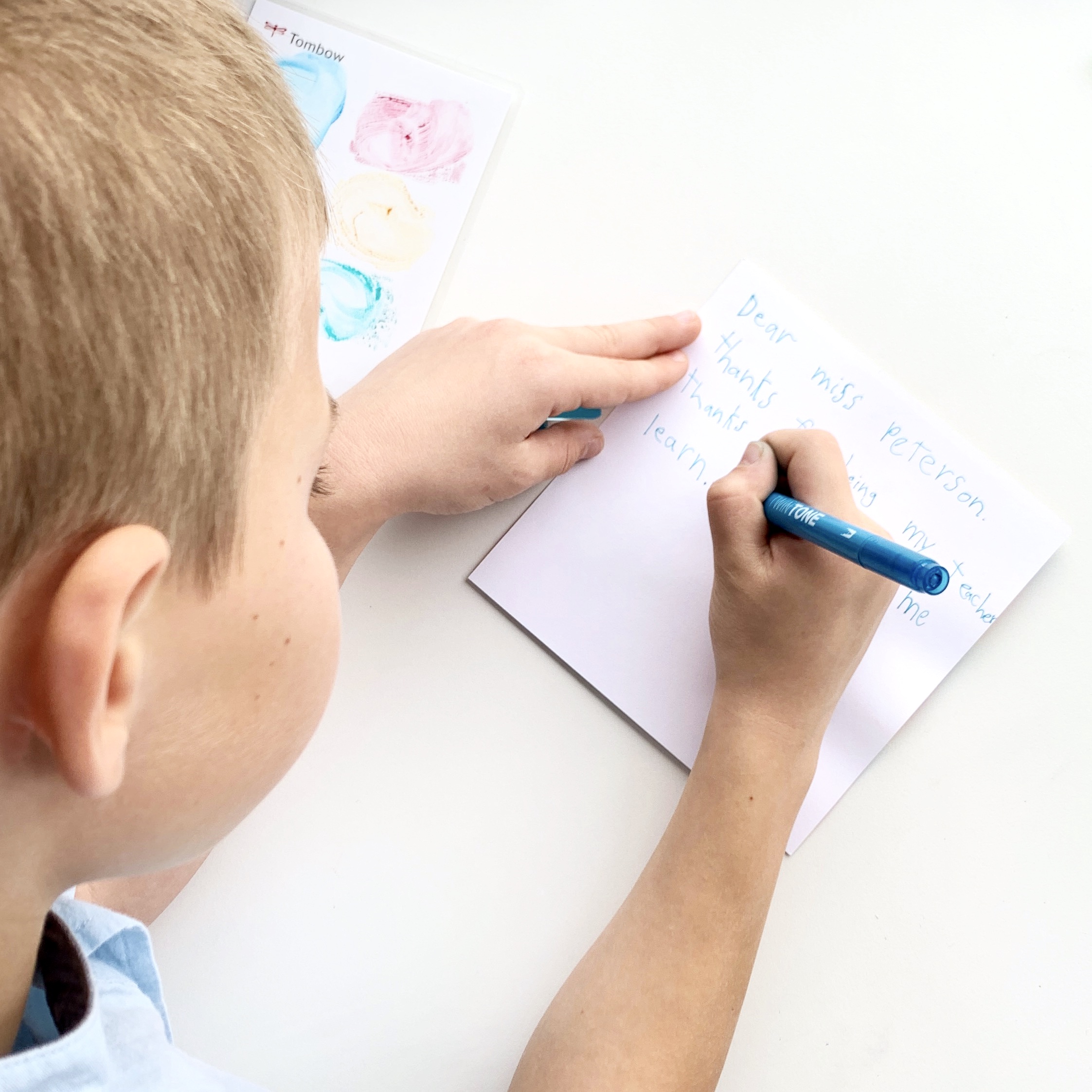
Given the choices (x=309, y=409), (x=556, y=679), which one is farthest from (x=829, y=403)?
(x=309, y=409)

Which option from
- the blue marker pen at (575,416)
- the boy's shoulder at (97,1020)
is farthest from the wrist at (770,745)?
the boy's shoulder at (97,1020)

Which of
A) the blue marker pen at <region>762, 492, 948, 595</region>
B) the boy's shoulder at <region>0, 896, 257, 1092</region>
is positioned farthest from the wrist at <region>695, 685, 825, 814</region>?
the boy's shoulder at <region>0, 896, 257, 1092</region>

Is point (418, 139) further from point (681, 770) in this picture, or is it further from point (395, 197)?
point (681, 770)

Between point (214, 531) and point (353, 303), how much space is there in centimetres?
37

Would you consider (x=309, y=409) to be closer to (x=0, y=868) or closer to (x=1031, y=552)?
(x=0, y=868)

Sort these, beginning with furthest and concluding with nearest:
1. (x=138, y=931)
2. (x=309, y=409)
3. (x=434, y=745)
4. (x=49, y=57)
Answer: (x=434, y=745) < (x=138, y=931) < (x=309, y=409) < (x=49, y=57)

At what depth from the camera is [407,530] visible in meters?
0.64

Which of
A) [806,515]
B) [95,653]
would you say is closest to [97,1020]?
[95,653]

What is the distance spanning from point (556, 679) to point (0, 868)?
343 millimetres

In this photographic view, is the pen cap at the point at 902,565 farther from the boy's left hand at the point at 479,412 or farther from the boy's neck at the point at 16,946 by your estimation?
the boy's neck at the point at 16,946

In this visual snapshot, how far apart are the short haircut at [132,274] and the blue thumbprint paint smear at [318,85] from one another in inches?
13.7

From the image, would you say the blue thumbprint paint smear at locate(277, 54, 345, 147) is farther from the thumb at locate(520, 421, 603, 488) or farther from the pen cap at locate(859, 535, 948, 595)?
the pen cap at locate(859, 535, 948, 595)

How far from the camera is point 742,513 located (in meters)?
0.55

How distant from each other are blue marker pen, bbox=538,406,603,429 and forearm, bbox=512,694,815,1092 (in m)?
0.21
